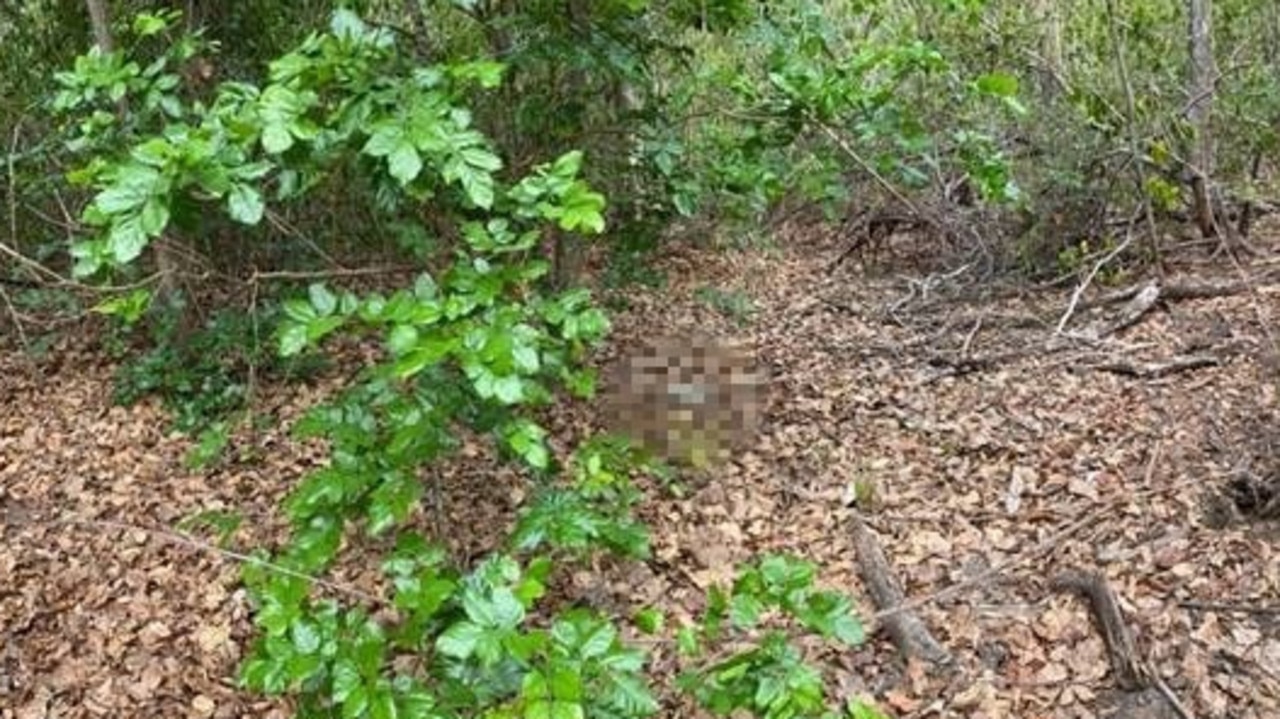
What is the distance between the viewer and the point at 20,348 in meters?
5.25

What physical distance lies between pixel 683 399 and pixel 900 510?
2.97ft

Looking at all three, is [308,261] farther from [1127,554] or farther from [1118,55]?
[1118,55]

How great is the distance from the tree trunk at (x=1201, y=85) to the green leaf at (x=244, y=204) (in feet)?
17.6

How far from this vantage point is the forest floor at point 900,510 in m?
3.19

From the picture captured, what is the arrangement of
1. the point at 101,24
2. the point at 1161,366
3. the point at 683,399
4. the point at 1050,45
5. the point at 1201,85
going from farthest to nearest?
the point at 1050,45 → the point at 1201,85 → the point at 1161,366 → the point at 101,24 → the point at 683,399

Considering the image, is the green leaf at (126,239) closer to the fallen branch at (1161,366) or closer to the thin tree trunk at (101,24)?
the thin tree trunk at (101,24)

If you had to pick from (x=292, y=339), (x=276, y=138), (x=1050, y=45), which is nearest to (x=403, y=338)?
(x=292, y=339)

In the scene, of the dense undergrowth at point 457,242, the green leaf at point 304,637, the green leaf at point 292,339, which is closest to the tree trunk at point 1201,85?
the dense undergrowth at point 457,242

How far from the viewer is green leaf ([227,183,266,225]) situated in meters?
1.89

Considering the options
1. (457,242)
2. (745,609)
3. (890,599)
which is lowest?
(890,599)

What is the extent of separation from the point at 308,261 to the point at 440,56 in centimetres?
160

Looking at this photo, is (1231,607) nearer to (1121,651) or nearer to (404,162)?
(1121,651)

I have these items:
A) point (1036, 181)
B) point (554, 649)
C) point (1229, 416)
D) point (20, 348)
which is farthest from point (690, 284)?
point (554, 649)

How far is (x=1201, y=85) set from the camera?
236 inches
